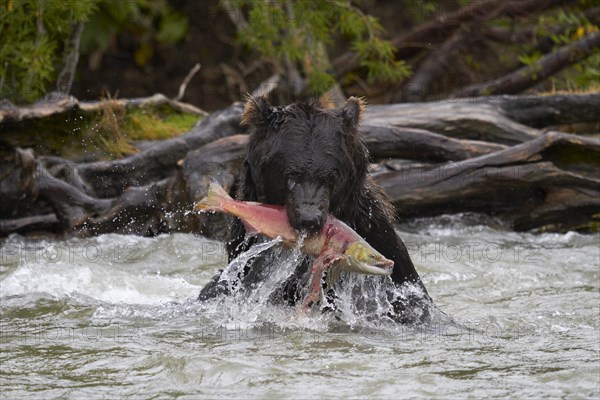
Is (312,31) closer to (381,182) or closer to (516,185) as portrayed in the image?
(381,182)

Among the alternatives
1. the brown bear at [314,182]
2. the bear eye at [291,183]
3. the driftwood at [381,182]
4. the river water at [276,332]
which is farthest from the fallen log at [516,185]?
the bear eye at [291,183]

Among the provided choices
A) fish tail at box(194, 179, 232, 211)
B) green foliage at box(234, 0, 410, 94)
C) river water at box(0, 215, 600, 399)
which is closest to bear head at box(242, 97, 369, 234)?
fish tail at box(194, 179, 232, 211)

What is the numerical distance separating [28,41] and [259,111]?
19.0 feet

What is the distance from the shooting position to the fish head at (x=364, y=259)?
5.33m

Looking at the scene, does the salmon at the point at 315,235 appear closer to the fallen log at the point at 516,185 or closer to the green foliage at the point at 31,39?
the fallen log at the point at 516,185

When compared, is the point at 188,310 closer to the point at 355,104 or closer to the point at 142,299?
the point at 142,299

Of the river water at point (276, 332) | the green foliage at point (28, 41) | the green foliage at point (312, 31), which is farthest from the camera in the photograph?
the green foliage at point (312, 31)

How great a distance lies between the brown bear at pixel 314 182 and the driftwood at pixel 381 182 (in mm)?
3298

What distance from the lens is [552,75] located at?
47.5ft

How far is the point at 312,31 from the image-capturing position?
12297 millimetres

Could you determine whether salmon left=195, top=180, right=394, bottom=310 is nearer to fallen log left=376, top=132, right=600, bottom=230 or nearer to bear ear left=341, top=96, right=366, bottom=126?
bear ear left=341, top=96, right=366, bottom=126

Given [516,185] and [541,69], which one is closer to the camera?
[516,185]

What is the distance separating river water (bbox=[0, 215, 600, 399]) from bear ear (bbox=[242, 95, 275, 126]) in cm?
86

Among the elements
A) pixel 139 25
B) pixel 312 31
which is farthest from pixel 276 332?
pixel 139 25
